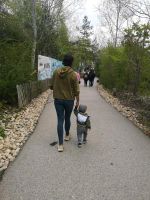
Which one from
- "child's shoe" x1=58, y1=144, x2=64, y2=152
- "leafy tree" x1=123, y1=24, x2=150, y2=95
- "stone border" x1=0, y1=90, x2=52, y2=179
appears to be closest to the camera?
"stone border" x1=0, y1=90, x2=52, y2=179

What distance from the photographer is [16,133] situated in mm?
9844

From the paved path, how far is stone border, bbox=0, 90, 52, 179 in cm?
16

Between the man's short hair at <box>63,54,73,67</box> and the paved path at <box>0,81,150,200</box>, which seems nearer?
the paved path at <box>0,81,150,200</box>

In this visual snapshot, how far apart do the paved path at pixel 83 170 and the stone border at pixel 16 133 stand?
0.51 feet

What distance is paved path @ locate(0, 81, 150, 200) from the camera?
219 inches

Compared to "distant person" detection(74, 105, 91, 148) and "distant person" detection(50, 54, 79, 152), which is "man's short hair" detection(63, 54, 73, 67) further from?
"distant person" detection(74, 105, 91, 148)

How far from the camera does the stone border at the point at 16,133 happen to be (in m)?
7.44

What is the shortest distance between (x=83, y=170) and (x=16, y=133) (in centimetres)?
353

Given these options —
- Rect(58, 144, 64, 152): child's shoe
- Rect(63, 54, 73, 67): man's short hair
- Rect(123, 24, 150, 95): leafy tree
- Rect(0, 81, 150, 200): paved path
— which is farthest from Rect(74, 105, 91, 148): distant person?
Rect(123, 24, 150, 95): leafy tree

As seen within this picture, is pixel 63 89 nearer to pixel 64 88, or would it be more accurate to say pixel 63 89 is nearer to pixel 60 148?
pixel 64 88

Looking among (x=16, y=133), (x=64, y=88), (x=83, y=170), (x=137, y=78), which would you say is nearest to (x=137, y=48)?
(x=137, y=78)

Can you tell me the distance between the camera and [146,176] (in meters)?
6.43

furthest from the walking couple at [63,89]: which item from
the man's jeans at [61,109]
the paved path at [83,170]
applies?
the paved path at [83,170]

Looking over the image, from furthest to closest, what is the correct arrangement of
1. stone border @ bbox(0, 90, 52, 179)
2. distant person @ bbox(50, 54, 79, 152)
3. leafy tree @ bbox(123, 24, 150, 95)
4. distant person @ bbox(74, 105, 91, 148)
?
leafy tree @ bbox(123, 24, 150, 95), distant person @ bbox(74, 105, 91, 148), distant person @ bbox(50, 54, 79, 152), stone border @ bbox(0, 90, 52, 179)
